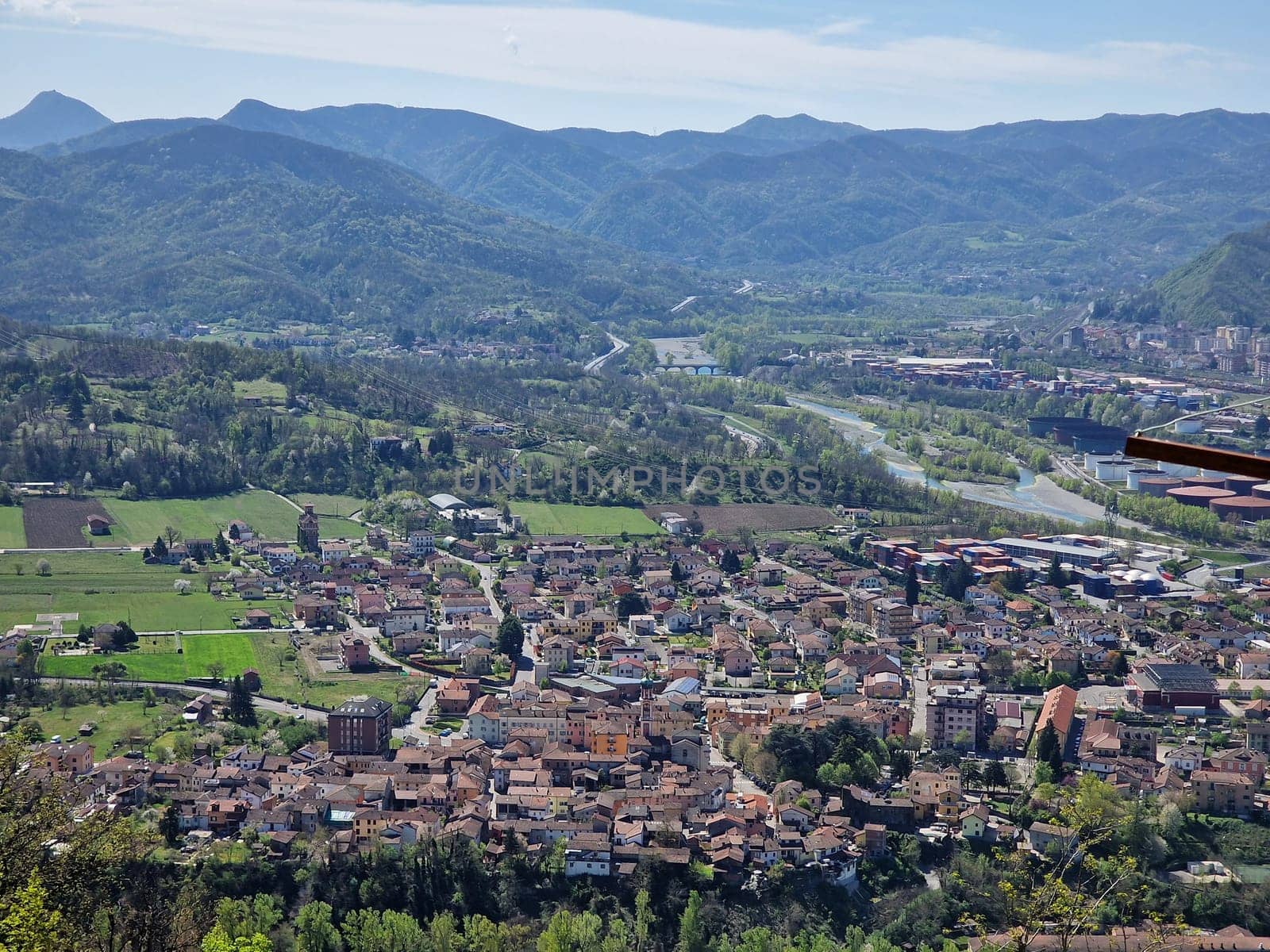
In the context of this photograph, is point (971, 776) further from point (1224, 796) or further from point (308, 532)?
point (308, 532)

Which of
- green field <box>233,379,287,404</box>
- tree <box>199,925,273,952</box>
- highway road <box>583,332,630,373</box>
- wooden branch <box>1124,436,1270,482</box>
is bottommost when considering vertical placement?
highway road <box>583,332,630,373</box>

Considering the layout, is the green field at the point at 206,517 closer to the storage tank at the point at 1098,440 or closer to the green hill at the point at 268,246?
the storage tank at the point at 1098,440

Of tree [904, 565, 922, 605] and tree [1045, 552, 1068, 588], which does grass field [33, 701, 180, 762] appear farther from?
tree [1045, 552, 1068, 588]

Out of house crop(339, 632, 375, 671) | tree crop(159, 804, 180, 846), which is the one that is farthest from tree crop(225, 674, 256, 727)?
tree crop(159, 804, 180, 846)

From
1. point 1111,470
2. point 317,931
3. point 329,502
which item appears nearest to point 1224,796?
point 317,931

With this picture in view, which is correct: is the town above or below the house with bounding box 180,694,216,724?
below

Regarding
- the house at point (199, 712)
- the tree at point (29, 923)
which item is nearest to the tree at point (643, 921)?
the house at point (199, 712)

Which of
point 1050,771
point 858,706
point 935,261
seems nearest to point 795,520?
point 858,706
